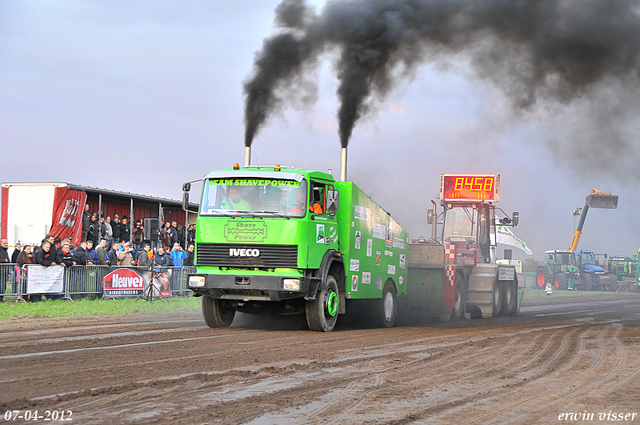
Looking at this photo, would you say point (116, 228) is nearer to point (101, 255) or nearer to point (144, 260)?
point (144, 260)

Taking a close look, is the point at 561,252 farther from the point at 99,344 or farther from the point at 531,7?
the point at 99,344

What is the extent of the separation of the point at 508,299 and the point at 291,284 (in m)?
11.0

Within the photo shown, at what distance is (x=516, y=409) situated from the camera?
18.8 feet

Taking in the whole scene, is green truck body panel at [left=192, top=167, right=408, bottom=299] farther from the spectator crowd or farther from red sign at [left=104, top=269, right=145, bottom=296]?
red sign at [left=104, top=269, right=145, bottom=296]

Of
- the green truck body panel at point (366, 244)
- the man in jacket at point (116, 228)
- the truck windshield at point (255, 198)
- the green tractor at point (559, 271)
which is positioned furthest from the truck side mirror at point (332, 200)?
the green tractor at point (559, 271)

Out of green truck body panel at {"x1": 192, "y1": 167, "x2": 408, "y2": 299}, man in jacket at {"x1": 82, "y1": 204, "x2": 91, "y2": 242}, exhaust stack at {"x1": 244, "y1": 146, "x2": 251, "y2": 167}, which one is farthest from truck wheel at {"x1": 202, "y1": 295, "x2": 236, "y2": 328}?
man in jacket at {"x1": 82, "y1": 204, "x2": 91, "y2": 242}

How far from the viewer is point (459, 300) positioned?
1777 centimetres

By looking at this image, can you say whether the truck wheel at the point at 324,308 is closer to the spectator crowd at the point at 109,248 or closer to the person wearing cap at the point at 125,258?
the spectator crowd at the point at 109,248

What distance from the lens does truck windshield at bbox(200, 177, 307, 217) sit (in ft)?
37.2

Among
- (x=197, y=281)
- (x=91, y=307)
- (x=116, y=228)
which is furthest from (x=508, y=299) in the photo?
(x=116, y=228)

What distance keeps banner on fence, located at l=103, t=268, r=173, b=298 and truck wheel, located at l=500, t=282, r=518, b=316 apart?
10.3 metres

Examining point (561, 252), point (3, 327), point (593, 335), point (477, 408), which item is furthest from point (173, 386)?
point (561, 252)

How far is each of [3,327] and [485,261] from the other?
512 inches

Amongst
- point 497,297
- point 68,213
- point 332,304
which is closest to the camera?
point 332,304
